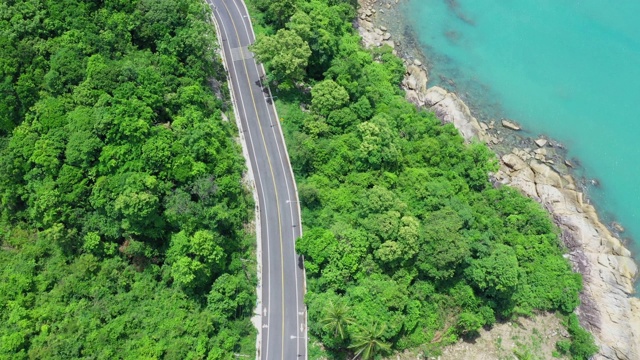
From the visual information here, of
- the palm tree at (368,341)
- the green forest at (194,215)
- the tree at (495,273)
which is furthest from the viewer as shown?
the tree at (495,273)

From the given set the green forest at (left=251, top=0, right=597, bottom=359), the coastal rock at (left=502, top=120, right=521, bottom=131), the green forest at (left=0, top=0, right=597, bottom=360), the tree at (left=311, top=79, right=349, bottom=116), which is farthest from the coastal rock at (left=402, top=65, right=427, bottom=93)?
the tree at (left=311, top=79, right=349, bottom=116)

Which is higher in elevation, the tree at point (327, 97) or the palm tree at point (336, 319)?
the tree at point (327, 97)

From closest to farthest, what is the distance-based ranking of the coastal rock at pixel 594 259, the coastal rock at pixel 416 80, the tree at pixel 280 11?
1. the coastal rock at pixel 594 259
2. the tree at pixel 280 11
3. the coastal rock at pixel 416 80

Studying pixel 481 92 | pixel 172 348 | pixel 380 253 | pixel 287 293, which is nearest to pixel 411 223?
pixel 380 253

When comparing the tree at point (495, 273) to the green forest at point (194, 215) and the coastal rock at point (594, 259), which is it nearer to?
the green forest at point (194, 215)

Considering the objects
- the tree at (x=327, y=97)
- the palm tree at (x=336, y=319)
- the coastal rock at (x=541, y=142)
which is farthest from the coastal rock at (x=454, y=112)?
the palm tree at (x=336, y=319)

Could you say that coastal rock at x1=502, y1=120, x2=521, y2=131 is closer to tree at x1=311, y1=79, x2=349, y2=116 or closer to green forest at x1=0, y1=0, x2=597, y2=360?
green forest at x1=0, y1=0, x2=597, y2=360

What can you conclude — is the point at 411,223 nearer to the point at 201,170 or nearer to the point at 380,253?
the point at 380,253
